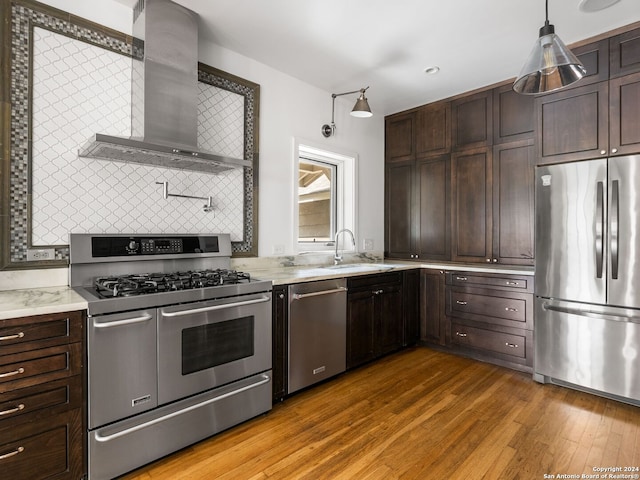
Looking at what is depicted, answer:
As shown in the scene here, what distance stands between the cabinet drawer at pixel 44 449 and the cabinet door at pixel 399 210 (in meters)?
3.52

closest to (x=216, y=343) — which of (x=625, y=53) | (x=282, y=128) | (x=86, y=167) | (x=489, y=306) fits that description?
(x=86, y=167)

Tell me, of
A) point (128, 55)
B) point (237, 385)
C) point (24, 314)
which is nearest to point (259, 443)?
point (237, 385)

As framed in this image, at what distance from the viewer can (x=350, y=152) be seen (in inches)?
158

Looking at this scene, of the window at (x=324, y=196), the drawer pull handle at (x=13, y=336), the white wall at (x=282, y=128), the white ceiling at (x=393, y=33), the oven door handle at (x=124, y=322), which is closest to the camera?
the drawer pull handle at (x=13, y=336)

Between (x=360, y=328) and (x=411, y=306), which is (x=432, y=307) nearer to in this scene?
(x=411, y=306)

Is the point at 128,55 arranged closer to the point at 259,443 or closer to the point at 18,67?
the point at 18,67

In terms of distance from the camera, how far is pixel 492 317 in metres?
3.30

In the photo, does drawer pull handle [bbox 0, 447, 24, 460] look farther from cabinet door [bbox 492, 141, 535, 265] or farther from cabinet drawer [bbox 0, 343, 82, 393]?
cabinet door [bbox 492, 141, 535, 265]

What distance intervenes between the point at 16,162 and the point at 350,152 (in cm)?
297

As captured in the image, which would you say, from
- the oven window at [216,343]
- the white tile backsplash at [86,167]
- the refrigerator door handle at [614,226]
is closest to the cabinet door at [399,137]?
the refrigerator door handle at [614,226]

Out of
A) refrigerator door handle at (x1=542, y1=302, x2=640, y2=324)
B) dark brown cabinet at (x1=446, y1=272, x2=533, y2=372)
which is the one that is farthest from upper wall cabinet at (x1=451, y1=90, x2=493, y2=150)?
refrigerator door handle at (x1=542, y1=302, x2=640, y2=324)

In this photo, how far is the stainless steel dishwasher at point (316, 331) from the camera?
8.45 feet

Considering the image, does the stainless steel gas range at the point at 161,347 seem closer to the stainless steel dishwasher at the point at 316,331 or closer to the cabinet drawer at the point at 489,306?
the stainless steel dishwasher at the point at 316,331

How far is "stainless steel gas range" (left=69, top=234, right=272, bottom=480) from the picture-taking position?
169 centimetres
